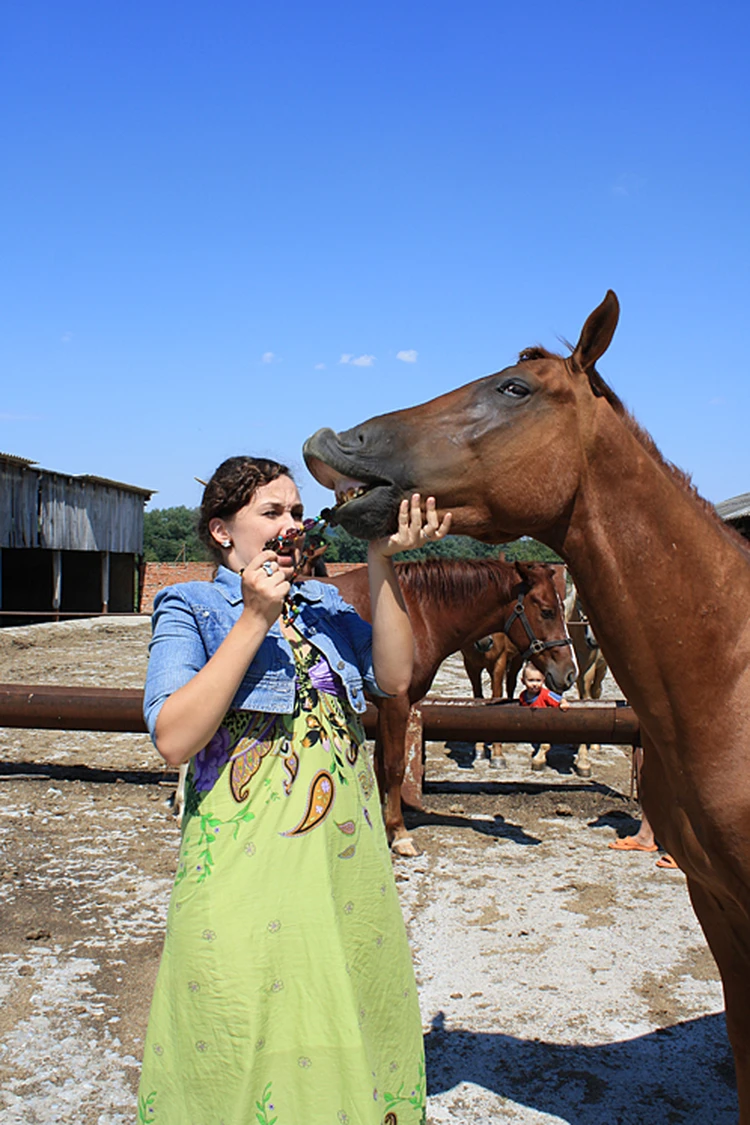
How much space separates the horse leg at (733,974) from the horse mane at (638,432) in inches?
38.4

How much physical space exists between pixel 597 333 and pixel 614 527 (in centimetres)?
48

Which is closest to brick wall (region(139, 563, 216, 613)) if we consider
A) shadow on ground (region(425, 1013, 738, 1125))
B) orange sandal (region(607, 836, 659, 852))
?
orange sandal (region(607, 836, 659, 852))

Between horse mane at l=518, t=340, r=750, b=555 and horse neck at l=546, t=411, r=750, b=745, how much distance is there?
62 mm

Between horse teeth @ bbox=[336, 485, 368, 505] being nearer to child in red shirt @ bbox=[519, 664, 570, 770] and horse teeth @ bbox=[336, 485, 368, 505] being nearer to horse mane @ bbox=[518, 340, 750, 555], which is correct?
horse mane @ bbox=[518, 340, 750, 555]

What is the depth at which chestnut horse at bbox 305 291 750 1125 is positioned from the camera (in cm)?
200

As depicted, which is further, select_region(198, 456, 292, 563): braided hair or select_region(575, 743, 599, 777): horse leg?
select_region(575, 743, 599, 777): horse leg

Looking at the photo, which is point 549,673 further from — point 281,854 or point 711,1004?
point 281,854

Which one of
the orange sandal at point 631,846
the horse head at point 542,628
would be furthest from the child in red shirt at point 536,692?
the orange sandal at point 631,846

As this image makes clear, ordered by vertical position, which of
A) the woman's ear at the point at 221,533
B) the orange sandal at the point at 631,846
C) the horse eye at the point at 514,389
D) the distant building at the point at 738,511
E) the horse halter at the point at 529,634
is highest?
the distant building at the point at 738,511

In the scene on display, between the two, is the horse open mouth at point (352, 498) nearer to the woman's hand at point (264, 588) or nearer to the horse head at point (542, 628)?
the woman's hand at point (264, 588)

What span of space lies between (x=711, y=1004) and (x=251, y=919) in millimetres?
2744

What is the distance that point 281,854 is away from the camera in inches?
64.9

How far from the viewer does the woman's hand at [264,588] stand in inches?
61.4

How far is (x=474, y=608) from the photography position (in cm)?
661
